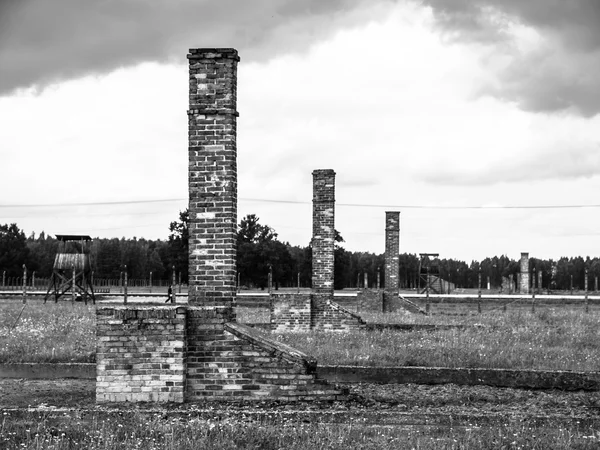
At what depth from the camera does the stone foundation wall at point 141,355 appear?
27.8ft

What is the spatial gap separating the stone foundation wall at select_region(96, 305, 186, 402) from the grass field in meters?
4.67

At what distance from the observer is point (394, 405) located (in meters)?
8.85

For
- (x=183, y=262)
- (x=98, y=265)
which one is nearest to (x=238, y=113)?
(x=183, y=262)

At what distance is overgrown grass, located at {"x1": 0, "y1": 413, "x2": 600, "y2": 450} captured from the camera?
6277 millimetres

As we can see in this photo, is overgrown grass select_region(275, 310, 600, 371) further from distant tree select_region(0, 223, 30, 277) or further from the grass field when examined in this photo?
distant tree select_region(0, 223, 30, 277)

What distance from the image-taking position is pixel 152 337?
855 centimetres

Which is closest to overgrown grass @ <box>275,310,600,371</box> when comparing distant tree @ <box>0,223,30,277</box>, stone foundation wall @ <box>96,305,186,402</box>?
stone foundation wall @ <box>96,305,186,402</box>

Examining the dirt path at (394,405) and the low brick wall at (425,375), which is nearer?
the dirt path at (394,405)

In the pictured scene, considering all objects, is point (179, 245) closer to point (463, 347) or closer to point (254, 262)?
point (254, 262)

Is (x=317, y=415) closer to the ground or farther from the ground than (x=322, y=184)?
closer to the ground

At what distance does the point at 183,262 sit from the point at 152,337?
54546mm

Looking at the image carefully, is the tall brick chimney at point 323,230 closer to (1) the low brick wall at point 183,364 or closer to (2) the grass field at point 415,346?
(2) the grass field at point 415,346

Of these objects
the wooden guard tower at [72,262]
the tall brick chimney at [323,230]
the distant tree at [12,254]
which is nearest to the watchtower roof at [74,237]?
the wooden guard tower at [72,262]

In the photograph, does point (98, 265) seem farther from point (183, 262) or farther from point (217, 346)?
point (217, 346)
